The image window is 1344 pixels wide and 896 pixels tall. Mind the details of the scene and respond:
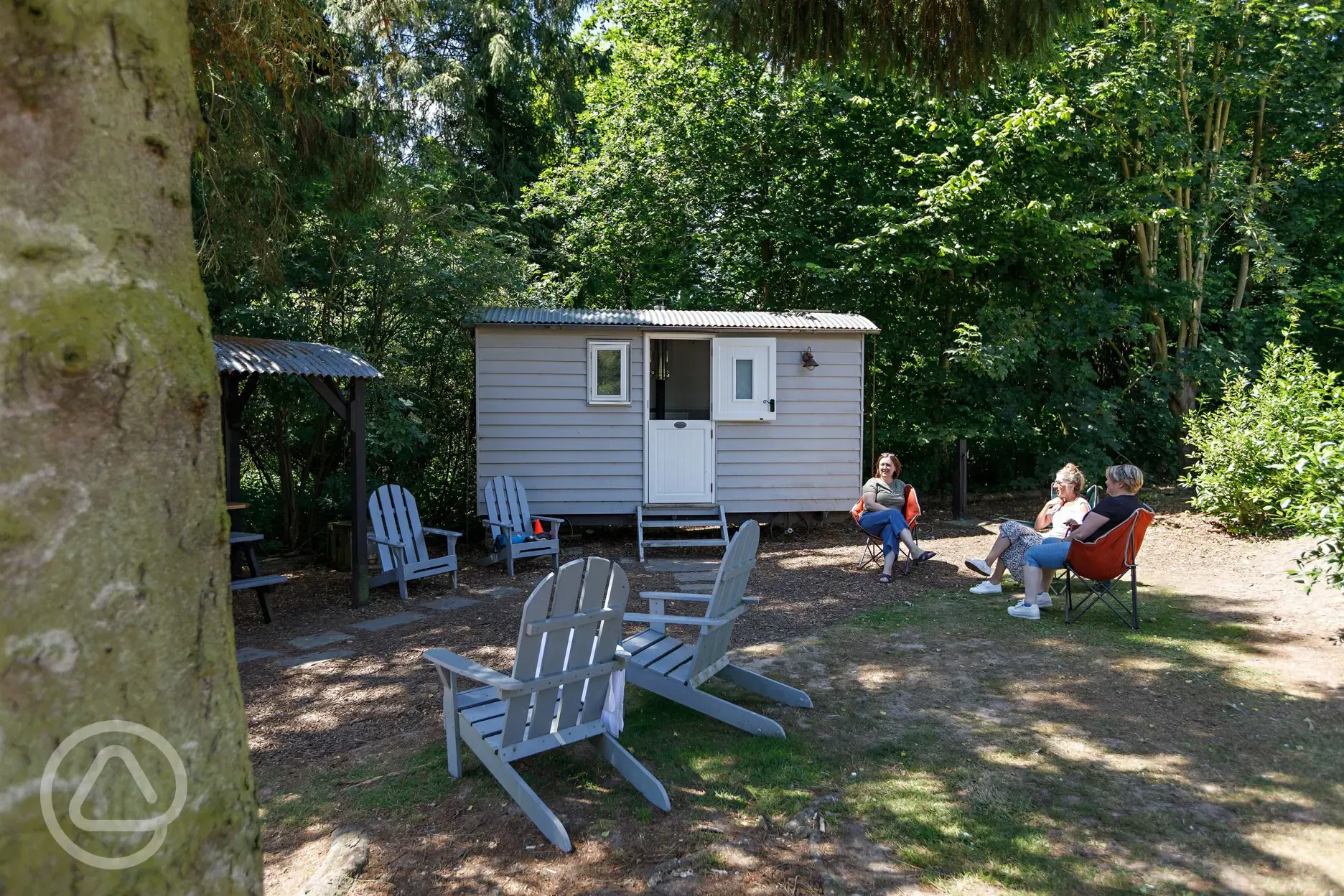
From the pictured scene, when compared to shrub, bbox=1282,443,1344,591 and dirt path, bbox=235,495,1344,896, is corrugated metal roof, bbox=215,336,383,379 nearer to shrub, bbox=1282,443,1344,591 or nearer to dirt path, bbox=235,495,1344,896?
dirt path, bbox=235,495,1344,896

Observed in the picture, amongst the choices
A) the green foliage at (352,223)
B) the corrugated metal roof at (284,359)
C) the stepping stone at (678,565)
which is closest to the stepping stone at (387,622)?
the corrugated metal roof at (284,359)

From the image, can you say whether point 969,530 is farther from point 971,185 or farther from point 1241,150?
point 1241,150

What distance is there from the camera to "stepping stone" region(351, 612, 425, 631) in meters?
6.27

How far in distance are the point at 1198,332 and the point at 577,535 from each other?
10190 millimetres

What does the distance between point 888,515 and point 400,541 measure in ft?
13.7

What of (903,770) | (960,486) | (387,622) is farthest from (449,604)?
(960,486)

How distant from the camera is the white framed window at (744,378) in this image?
32.4 feet

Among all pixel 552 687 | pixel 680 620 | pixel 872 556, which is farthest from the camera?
pixel 872 556

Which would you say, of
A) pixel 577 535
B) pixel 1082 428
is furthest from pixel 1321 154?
pixel 577 535

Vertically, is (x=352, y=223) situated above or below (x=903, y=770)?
above

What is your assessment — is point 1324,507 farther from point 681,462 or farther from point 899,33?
point 681,462

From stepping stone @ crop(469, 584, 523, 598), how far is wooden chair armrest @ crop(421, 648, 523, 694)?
3784 millimetres

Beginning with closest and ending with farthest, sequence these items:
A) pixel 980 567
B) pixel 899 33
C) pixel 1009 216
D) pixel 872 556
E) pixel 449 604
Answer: pixel 899 33
pixel 449 604
pixel 980 567
pixel 872 556
pixel 1009 216

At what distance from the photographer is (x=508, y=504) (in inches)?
341
